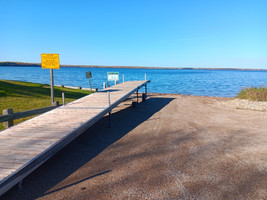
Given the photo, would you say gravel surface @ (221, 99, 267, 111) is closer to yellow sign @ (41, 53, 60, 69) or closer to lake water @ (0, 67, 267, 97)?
lake water @ (0, 67, 267, 97)

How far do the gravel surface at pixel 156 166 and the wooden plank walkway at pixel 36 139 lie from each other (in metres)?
0.60

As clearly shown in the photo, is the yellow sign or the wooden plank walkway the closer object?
the wooden plank walkway

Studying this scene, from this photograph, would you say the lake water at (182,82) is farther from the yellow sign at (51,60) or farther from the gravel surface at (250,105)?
the yellow sign at (51,60)

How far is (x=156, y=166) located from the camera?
5.05 meters

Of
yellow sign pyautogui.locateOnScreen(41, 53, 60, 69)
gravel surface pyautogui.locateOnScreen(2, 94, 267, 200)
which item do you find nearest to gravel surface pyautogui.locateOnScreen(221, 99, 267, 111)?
gravel surface pyautogui.locateOnScreen(2, 94, 267, 200)

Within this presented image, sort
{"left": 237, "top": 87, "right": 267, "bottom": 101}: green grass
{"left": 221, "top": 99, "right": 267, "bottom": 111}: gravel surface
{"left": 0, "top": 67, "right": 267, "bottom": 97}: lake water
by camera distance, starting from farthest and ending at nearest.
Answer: {"left": 0, "top": 67, "right": 267, "bottom": 97}: lake water
{"left": 237, "top": 87, "right": 267, "bottom": 101}: green grass
{"left": 221, "top": 99, "right": 267, "bottom": 111}: gravel surface

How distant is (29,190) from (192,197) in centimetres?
349

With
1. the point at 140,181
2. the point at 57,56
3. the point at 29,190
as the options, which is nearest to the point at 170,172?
the point at 140,181

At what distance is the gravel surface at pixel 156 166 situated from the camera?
3988 mm

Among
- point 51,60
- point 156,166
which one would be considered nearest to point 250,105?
point 156,166

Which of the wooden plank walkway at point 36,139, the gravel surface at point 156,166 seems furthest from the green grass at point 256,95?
the wooden plank walkway at point 36,139

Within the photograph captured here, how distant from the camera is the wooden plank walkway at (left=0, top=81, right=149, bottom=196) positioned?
3.78 metres

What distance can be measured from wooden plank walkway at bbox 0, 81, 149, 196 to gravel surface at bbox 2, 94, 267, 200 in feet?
1.98

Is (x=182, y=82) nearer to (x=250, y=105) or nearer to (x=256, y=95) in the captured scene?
(x=256, y=95)
